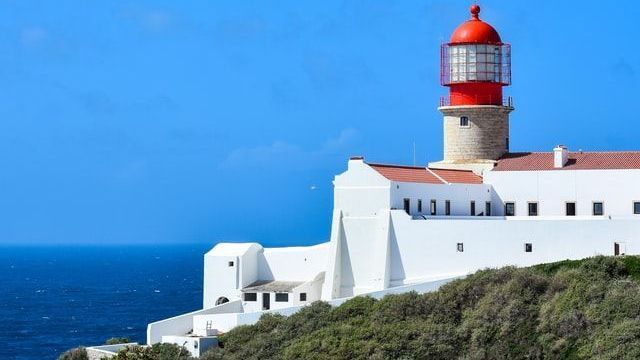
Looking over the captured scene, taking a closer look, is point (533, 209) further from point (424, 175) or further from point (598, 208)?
point (424, 175)

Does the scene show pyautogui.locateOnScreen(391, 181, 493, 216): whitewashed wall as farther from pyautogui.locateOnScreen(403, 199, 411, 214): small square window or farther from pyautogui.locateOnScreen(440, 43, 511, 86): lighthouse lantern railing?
pyautogui.locateOnScreen(440, 43, 511, 86): lighthouse lantern railing

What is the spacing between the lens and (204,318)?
4122cm

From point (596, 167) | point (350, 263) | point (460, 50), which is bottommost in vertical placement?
point (350, 263)

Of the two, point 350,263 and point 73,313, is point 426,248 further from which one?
point 73,313

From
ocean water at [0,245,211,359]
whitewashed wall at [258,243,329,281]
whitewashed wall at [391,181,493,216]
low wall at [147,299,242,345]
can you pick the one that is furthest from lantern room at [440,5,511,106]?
ocean water at [0,245,211,359]

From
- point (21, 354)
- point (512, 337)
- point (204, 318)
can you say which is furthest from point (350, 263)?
point (21, 354)

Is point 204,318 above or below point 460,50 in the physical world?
below

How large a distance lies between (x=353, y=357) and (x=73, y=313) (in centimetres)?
4123

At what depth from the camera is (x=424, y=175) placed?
144ft

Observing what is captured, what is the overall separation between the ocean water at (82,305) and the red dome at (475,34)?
856 inches

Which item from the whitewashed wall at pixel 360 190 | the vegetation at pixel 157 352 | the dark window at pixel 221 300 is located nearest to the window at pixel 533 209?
the whitewashed wall at pixel 360 190

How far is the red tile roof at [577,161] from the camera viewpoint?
141 ft

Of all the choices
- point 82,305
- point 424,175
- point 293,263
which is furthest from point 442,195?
point 82,305

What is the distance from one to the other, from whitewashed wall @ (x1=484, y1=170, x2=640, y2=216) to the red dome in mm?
4643
